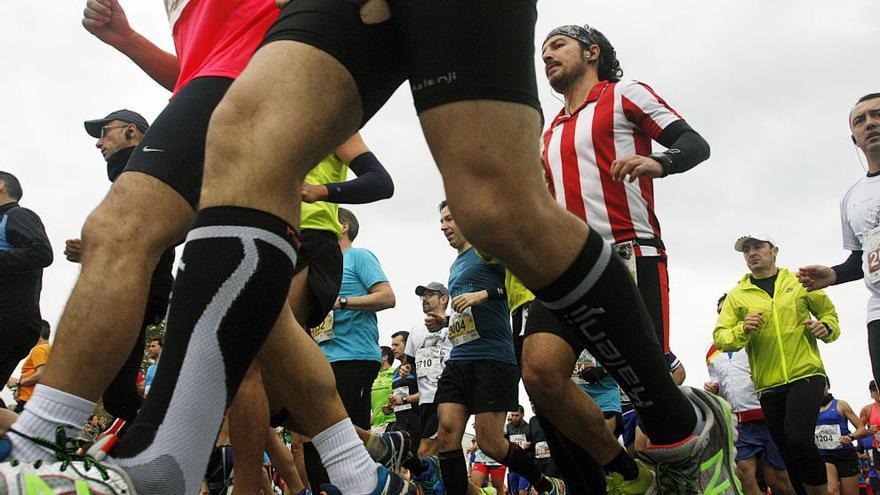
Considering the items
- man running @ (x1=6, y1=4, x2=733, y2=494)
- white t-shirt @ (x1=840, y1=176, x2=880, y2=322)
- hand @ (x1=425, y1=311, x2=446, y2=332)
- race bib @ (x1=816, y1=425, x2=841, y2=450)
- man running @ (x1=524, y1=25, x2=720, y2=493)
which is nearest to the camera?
man running @ (x1=6, y1=4, x2=733, y2=494)

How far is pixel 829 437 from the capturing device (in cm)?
1118

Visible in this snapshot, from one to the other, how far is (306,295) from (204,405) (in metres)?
2.82

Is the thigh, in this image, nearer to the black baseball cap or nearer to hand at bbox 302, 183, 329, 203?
hand at bbox 302, 183, 329, 203

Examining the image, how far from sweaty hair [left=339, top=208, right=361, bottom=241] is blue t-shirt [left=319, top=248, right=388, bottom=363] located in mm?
521

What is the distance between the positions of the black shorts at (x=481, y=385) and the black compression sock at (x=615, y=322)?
16.0 ft

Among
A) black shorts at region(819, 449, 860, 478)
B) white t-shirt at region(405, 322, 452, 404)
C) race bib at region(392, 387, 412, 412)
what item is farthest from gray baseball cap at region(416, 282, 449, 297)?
black shorts at region(819, 449, 860, 478)

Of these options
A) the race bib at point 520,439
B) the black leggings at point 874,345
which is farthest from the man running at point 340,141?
the race bib at point 520,439

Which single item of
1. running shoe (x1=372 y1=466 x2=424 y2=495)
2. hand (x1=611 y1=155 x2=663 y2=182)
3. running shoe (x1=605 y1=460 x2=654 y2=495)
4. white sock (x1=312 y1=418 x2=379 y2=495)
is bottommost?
running shoe (x1=605 y1=460 x2=654 y2=495)

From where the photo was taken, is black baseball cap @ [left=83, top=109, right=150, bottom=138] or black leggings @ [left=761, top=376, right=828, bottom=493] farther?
black leggings @ [left=761, top=376, right=828, bottom=493]

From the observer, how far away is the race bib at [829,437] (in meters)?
11.2

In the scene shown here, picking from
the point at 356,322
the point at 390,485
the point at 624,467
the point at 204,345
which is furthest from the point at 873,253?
the point at 204,345

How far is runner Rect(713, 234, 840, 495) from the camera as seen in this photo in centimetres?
728

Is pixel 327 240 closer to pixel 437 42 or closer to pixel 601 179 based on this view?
pixel 601 179

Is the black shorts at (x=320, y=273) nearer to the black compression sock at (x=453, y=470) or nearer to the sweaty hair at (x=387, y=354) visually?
the black compression sock at (x=453, y=470)
